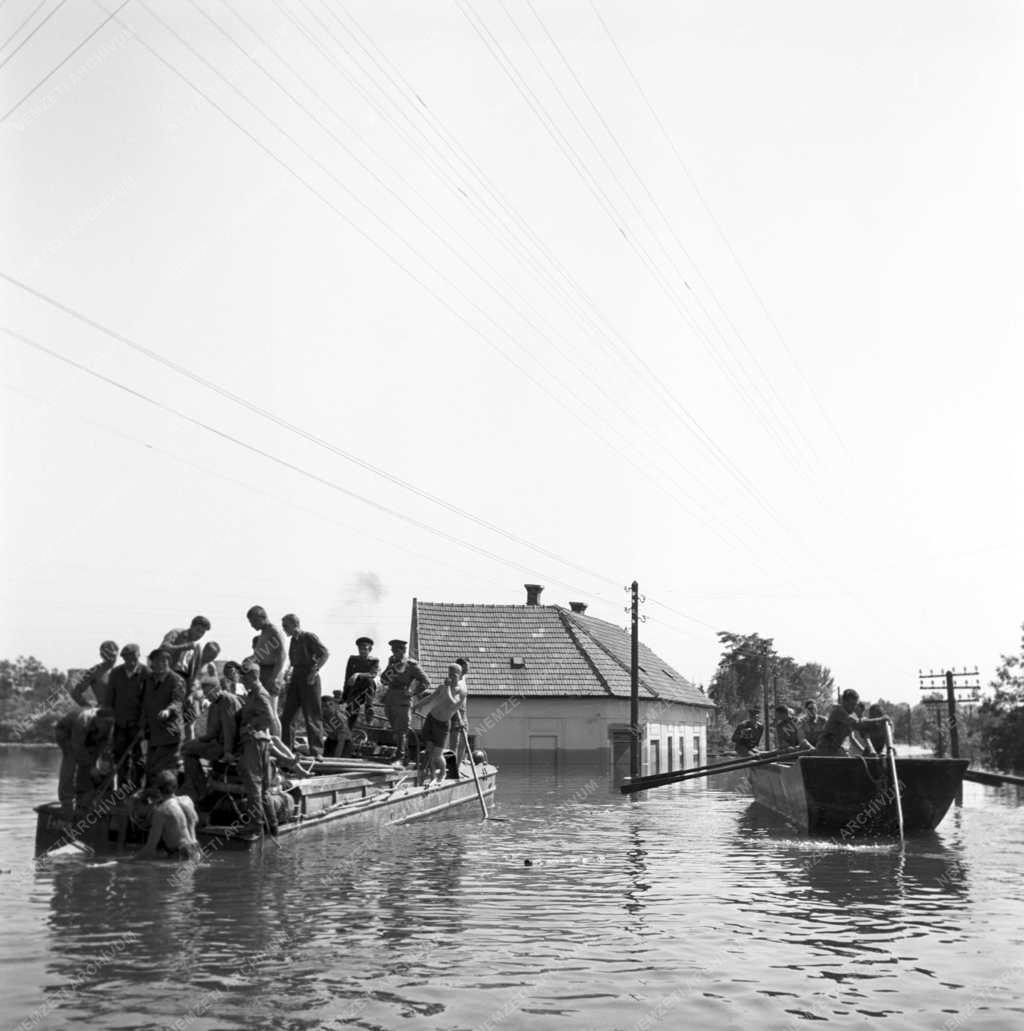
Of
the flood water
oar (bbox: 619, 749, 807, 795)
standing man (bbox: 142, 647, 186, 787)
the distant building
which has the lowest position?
the flood water

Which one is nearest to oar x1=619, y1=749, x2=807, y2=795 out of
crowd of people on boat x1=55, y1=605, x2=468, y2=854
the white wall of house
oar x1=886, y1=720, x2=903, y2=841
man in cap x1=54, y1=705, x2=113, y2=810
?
oar x1=886, y1=720, x2=903, y2=841

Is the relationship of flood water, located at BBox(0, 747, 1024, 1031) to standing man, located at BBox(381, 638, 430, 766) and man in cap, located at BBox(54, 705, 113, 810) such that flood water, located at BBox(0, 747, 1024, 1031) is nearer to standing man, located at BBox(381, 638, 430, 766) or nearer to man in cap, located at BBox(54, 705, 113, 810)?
man in cap, located at BBox(54, 705, 113, 810)

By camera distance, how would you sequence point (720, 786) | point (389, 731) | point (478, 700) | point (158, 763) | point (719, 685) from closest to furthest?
1. point (158, 763)
2. point (389, 731)
3. point (720, 786)
4. point (478, 700)
5. point (719, 685)

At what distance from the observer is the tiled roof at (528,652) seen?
4575 centimetres

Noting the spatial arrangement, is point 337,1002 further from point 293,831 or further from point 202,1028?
point 293,831

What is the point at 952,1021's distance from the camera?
7270 millimetres

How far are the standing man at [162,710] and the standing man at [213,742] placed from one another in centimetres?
41

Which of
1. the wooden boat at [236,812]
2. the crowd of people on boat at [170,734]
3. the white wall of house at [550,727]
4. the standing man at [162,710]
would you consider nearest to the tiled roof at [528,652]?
the white wall of house at [550,727]

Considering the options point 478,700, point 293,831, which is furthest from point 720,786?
point 293,831

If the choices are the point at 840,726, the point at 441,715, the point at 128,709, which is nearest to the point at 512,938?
the point at 128,709

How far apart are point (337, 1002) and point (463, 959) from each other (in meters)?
1.50

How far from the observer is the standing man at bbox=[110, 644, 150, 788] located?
1344 cm

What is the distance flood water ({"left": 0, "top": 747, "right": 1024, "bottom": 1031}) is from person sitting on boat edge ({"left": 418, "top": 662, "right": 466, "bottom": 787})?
4173mm

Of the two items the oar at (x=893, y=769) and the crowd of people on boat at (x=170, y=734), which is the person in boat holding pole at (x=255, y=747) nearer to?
the crowd of people on boat at (x=170, y=734)
